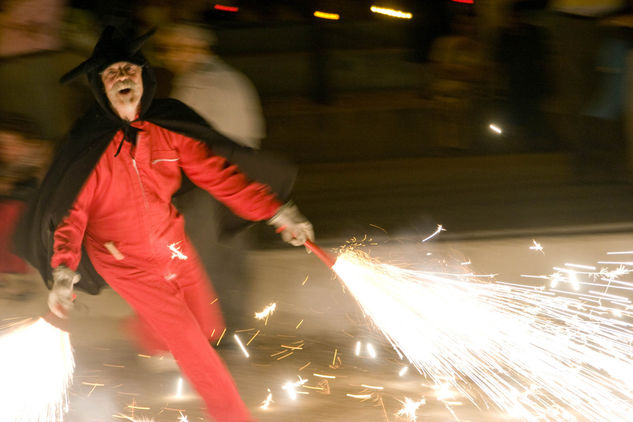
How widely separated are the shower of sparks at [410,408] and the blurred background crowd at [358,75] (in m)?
1.85

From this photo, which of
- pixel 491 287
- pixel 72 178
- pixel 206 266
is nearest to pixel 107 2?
pixel 206 266

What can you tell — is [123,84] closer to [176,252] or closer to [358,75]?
[176,252]

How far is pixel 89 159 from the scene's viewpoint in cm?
377

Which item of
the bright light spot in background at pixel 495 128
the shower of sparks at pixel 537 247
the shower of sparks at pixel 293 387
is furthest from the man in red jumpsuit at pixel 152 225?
the bright light spot in background at pixel 495 128

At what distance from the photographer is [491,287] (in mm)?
5496

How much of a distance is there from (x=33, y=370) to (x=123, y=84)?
5.01 ft

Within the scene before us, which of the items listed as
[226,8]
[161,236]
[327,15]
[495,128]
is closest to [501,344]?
[161,236]

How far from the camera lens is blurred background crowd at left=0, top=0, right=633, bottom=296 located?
514 centimetres

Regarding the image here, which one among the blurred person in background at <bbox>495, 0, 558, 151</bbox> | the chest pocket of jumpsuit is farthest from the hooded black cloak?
the blurred person in background at <bbox>495, 0, 558, 151</bbox>

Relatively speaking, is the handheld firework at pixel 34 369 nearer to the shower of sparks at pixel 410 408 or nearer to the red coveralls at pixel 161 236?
the red coveralls at pixel 161 236

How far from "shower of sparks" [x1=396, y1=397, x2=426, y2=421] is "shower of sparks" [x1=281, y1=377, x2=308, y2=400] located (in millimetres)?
Answer: 618

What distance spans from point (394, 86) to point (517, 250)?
4.96 meters

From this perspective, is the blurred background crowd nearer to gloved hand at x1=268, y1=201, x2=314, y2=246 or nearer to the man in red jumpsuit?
the man in red jumpsuit

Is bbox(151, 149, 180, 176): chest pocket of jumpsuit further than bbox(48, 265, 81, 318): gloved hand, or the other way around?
bbox(151, 149, 180, 176): chest pocket of jumpsuit
